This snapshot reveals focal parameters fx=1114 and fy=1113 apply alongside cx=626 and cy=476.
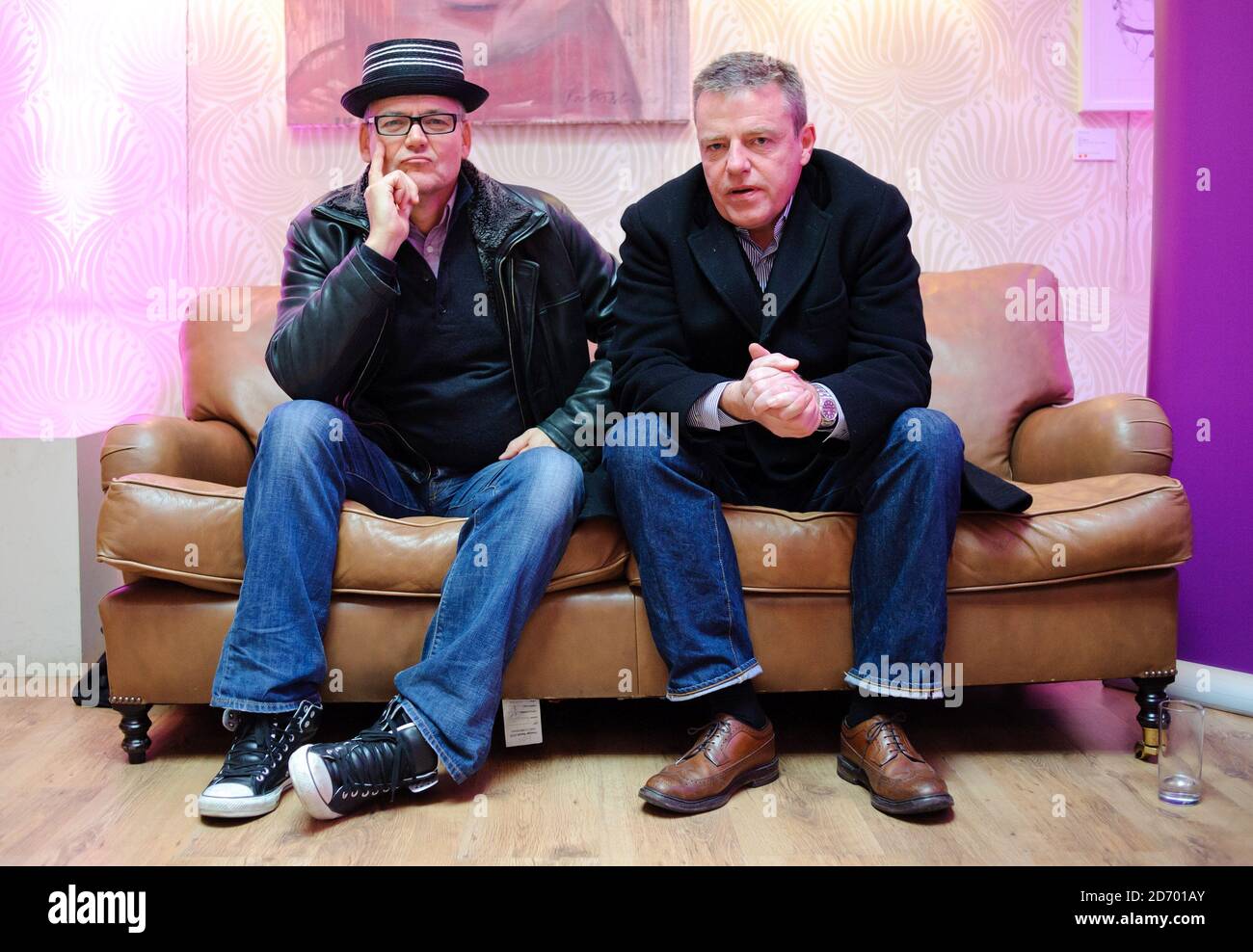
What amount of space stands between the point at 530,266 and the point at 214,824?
1.12 m

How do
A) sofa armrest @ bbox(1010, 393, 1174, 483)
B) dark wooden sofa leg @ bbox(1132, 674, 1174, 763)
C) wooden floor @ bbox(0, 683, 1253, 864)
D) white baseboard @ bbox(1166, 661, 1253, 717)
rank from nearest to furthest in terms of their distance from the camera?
wooden floor @ bbox(0, 683, 1253, 864), dark wooden sofa leg @ bbox(1132, 674, 1174, 763), sofa armrest @ bbox(1010, 393, 1174, 483), white baseboard @ bbox(1166, 661, 1253, 717)

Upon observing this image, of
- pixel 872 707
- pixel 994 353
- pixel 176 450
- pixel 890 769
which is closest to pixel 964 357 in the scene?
pixel 994 353

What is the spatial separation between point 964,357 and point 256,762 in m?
1.70

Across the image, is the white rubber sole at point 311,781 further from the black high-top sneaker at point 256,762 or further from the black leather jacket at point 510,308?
the black leather jacket at point 510,308

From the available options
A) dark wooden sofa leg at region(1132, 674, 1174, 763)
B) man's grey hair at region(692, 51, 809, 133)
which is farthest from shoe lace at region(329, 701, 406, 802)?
dark wooden sofa leg at region(1132, 674, 1174, 763)

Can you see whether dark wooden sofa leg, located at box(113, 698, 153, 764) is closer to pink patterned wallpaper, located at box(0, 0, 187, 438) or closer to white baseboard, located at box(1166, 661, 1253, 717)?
pink patterned wallpaper, located at box(0, 0, 187, 438)

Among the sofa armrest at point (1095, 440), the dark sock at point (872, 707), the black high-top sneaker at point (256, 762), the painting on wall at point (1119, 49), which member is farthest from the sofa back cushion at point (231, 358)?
the painting on wall at point (1119, 49)

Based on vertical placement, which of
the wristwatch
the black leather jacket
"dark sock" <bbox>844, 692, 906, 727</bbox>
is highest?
the black leather jacket

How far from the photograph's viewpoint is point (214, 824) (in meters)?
1.73

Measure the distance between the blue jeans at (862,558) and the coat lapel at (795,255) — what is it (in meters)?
0.29

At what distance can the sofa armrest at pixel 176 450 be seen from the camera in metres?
2.08

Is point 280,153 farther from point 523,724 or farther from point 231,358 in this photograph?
point 523,724

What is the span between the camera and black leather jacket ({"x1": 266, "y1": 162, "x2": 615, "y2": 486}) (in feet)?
6.61

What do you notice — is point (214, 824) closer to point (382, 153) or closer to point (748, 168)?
point (382, 153)
